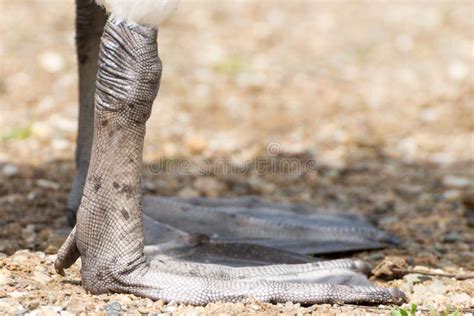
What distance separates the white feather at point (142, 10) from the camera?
3.21 meters

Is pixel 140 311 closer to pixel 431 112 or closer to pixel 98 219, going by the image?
pixel 98 219

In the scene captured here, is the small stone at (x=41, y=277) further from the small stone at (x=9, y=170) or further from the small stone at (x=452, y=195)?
the small stone at (x=452, y=195)

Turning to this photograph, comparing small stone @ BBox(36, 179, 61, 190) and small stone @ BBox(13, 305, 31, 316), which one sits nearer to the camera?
small stone @ BBox(13, 305, 31, 316)

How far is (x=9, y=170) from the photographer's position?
18.2ft

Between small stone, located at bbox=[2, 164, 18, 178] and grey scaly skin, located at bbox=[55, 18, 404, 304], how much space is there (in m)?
2.08

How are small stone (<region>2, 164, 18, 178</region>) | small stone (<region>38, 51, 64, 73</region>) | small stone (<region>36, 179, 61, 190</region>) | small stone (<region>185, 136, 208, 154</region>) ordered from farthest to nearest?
small stone (<region>38, 51, 64, 73</region>)
small stone (<region>185, 136, 208, 154</region>)
small stone (<region>2, 164, 18, 178</region>)
small stone (<region>36, 179, 61, 190</region>)

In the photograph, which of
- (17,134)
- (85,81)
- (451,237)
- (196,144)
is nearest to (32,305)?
(85,81)

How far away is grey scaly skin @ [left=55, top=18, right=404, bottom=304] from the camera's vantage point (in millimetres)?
3330

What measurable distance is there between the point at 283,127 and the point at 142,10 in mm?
4035

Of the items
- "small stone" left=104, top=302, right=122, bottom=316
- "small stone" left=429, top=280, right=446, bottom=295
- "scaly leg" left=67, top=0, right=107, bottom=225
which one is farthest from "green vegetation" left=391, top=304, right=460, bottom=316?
"scaly leg" left=67, top=0, right=107, bottom=225

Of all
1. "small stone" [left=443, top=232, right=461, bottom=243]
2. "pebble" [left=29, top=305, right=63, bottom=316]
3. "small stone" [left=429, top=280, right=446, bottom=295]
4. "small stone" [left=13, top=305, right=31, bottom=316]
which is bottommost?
"small stone" [left=13, top=305, right=31, bottom=316]

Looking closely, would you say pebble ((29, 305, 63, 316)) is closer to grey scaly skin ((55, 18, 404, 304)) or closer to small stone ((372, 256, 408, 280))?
grey scaly skin ((55, 18, 404, 304))

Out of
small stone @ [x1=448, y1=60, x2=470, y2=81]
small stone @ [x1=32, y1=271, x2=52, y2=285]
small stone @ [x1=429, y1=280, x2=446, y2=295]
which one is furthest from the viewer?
small stone @ [x1=448, y1=60, x2=470, y2=81]

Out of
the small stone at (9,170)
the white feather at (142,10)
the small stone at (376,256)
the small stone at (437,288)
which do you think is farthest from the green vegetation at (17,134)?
the small stone at (437,288)
